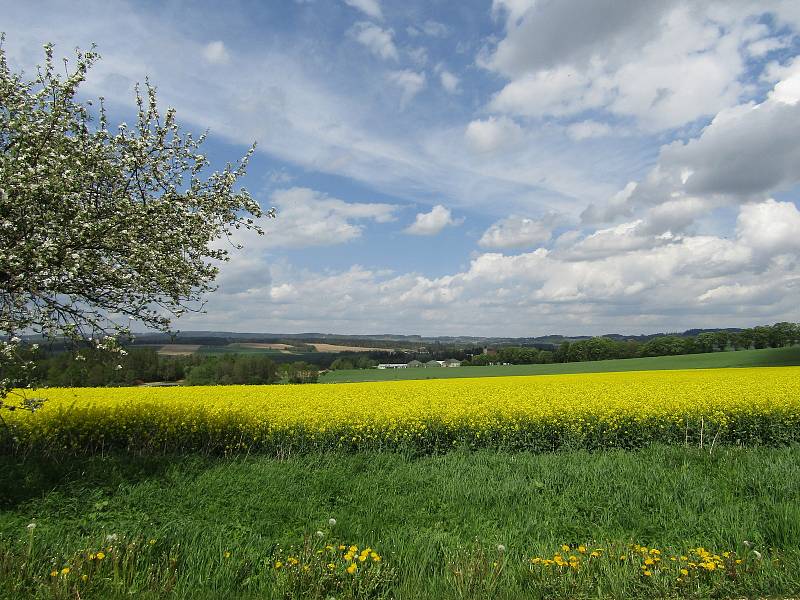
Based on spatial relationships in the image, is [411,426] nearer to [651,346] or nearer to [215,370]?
[215,370]

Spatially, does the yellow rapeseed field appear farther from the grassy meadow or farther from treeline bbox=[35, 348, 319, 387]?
treeline bbox=[35, 348, 319, 387]

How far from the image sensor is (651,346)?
71812mm

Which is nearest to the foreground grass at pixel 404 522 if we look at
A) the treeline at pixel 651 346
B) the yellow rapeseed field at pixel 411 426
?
the yellow rapeseed field at pixel 411 426

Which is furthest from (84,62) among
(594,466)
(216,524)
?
(594,466)

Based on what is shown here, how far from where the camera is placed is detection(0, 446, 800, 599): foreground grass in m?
4.62

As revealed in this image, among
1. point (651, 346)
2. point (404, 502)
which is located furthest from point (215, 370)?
point (651, 346)

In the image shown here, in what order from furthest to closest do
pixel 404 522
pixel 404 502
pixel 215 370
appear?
pixel 215 370 < pixel 404 502 < pixel 404 522

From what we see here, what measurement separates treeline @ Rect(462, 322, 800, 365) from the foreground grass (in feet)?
212

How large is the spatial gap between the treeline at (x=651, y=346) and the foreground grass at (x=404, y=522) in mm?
64610

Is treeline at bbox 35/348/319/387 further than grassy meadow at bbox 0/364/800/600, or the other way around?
treeline at bbox 35/348/319/387

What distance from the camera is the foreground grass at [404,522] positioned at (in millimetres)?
4621

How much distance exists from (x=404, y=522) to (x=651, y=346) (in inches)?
2954

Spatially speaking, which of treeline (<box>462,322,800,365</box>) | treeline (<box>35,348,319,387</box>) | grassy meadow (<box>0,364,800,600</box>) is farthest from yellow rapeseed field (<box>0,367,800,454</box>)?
treeline (<box>462,322,800,365</box>)

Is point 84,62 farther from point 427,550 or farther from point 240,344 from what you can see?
point 240,344
